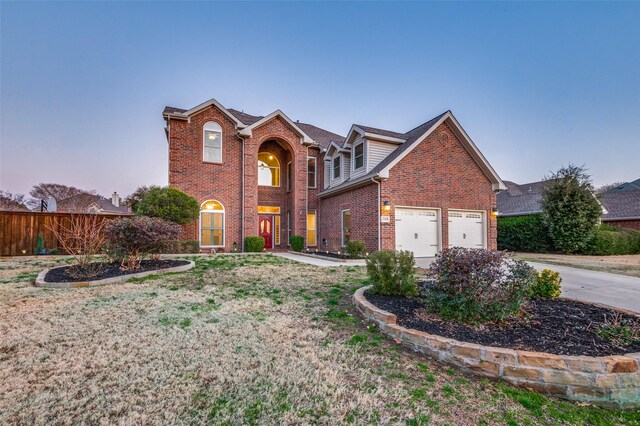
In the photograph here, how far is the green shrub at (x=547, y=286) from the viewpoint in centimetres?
449

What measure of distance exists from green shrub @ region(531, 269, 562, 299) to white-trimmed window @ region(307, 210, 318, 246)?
11949mm

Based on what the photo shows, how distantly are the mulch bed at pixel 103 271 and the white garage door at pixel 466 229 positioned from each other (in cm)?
1058

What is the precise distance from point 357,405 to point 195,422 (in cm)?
110

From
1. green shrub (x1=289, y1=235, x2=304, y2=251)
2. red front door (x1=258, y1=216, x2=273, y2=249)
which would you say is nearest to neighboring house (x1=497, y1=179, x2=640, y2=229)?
green shrub (x1=289, y1=235, x2=304, y2=251)

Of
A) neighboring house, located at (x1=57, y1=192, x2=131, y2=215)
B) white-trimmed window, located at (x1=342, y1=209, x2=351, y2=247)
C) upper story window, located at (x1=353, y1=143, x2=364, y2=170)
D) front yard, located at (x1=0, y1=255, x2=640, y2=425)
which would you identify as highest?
upper story window, located at (x1=353, y1=143, x2=364, y2=170)

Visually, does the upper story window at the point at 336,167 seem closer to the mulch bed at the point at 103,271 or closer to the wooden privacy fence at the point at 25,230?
the mulch bed at the point at 103,271

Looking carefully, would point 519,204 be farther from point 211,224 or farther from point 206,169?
point 206,169

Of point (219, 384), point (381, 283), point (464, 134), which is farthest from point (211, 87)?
point (219, 384)

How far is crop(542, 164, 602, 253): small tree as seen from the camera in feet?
46.2

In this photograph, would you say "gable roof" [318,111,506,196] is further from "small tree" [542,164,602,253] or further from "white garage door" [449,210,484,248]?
"small tree" [542,164,602,253]

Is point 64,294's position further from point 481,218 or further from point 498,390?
point 481,218

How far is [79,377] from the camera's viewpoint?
7.61 ft

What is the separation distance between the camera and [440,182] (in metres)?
12.1

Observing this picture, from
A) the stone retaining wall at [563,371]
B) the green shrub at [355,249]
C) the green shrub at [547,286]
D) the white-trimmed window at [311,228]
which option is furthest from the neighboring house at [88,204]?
the stone retaining wall at [563,371]
